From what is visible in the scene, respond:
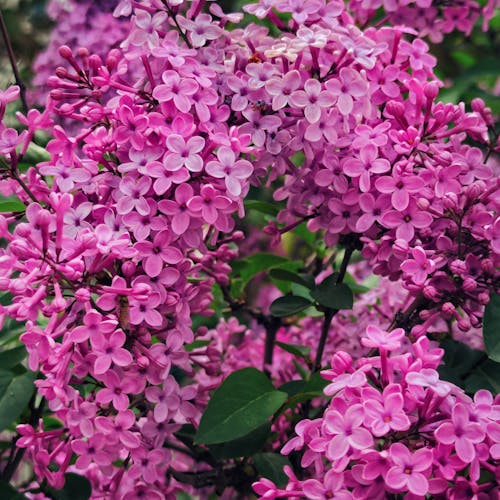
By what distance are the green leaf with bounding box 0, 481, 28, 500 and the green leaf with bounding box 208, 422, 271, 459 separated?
10.8 inches

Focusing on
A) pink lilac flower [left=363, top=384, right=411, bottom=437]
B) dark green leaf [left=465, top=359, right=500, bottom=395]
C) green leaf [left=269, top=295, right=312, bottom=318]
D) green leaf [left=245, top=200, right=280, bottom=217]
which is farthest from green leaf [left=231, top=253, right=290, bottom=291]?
pink lilac flower [left=363, top=384, right=411, bottom=437]

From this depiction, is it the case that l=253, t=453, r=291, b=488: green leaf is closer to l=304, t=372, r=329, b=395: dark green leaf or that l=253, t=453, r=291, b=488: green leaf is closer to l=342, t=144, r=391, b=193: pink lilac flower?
l=304, t=372, r=329, b=395: dark green leaf

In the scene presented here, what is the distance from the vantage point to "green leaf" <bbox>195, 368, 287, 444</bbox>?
3.70ft

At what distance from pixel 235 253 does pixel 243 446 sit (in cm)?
28

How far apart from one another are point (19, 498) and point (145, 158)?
513mm

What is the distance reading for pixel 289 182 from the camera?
51.1 inches

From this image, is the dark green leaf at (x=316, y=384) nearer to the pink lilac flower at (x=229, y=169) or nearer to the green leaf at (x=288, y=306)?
the green leaf at (x=288, y=306)

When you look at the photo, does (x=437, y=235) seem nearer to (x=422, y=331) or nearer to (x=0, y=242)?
(x=422, y=331)

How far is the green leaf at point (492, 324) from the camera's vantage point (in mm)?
1099

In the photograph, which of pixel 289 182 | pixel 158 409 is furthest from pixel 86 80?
pixel 158 409

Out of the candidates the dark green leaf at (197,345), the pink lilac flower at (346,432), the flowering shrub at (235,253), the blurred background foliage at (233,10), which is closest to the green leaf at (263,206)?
the flowering shrub at (235,253)

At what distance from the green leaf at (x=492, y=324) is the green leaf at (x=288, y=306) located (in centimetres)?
32

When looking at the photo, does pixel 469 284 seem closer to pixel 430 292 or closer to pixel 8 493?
pixel 430 292

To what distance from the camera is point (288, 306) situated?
53.4 inches
